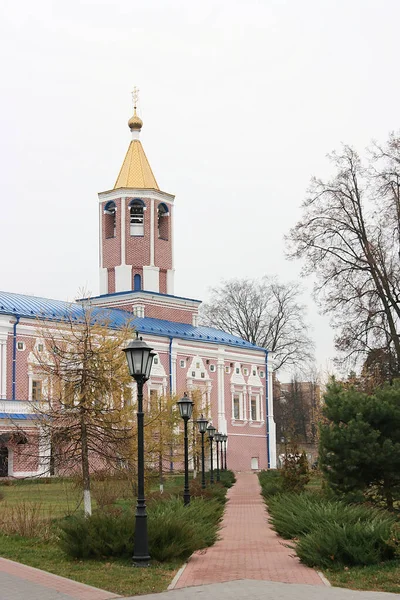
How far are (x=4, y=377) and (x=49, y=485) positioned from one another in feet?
28.4

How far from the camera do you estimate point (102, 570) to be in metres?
11.4

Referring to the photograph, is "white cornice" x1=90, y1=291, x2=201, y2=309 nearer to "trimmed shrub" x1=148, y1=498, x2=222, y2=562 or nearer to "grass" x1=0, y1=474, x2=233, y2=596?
"grass" x1=0, y1=474, x2=233, y2=596

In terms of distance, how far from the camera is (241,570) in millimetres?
11516

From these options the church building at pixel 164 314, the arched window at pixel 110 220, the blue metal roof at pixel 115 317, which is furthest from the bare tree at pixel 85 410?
the arched window at pixel 110 220

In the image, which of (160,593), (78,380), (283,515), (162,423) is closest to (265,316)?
(162,423)

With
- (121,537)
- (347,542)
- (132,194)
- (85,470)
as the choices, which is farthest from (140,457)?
(132,194)

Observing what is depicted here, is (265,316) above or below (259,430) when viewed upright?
above

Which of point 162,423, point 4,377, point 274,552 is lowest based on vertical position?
point 274,552

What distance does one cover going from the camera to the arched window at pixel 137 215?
5281cm

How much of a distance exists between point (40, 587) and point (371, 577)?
412cm

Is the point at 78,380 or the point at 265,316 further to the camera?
the point at 265,316

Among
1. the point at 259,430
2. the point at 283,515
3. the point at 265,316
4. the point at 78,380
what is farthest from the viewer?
the point at 265,316

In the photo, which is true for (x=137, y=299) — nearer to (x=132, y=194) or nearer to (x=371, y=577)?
(x=132, y=194)

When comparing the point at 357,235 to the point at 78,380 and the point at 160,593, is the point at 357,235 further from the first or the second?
the point at 160,593
